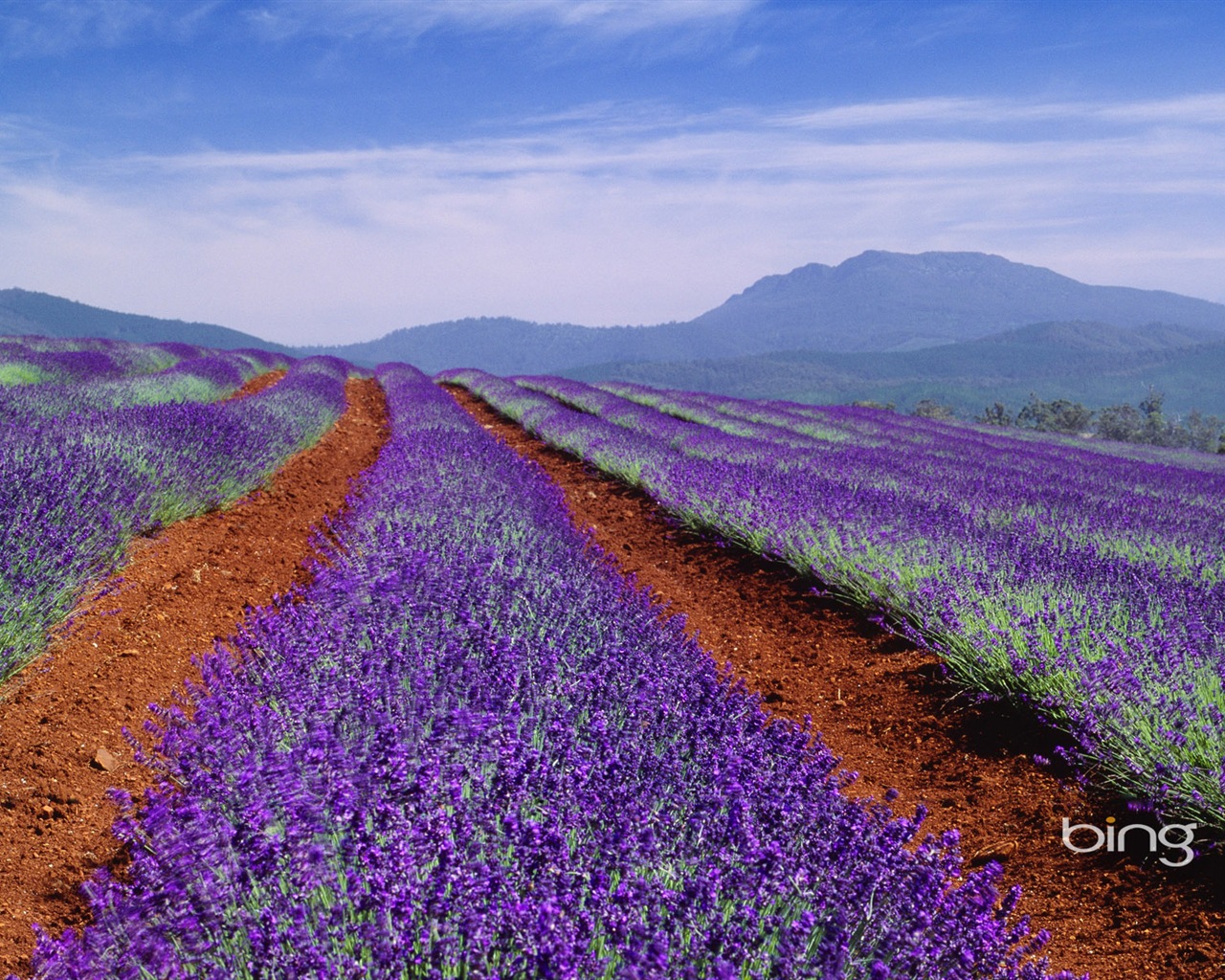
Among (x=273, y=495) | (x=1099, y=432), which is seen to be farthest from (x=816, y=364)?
(x=273, y=495)

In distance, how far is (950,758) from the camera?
319cm

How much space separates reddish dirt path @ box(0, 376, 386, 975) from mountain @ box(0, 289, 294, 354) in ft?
418

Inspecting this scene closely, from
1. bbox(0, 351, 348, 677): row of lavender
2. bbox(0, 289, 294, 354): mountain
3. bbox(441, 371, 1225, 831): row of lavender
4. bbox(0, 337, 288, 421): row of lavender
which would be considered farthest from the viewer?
bbox(0, 289, 294, 354): mountain

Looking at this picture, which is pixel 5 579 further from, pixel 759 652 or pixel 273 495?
pixel 273 495

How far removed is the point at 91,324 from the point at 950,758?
15304 cm

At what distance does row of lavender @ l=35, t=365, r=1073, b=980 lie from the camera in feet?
4.48

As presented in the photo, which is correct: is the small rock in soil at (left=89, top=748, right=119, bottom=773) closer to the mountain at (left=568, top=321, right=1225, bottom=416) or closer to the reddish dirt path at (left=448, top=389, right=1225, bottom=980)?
the reddish dirt path at (left=448, top=389, right=1225, bottom=980)

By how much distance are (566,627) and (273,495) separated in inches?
198

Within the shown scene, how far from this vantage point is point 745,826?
1.65m

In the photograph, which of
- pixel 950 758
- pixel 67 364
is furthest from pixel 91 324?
pixel 950 758

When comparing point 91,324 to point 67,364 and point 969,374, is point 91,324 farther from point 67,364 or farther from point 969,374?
point 969,374

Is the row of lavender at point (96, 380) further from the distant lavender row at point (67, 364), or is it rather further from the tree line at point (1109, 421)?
the tree line at point (1109, 421)

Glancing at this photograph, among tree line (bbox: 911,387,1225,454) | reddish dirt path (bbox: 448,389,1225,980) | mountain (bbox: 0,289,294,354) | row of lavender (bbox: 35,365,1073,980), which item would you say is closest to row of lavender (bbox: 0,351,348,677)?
row of lavender (bbox: 35,365,1073,980)

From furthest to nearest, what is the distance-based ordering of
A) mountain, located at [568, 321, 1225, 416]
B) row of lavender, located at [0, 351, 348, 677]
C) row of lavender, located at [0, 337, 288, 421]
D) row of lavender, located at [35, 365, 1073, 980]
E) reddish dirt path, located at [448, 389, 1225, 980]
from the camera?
mountain, located at [568, 321, 1225, 416], row of lavender, located at [0, 337, 288, 421], row of lavender, located at [0, 351, 348, 677], reddish dirt path, located at [448, 389, 1225, 980], row of lavender, located at [35, 365, 1073, 980]
